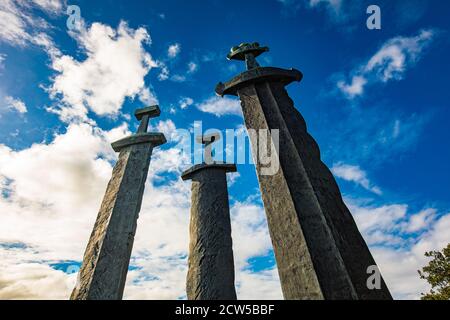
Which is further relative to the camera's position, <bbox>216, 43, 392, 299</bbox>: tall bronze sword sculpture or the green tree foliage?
the green tree foliage

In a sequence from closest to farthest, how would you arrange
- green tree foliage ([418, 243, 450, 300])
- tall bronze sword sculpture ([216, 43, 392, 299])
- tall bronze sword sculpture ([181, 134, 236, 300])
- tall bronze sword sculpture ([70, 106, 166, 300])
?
tall bronze sword sculpture ([216, 43, 392, 299]) → tall bronze sword sculpture ([70, 106, 166, 300]) → tall bronze sword sculpture ([181, 134, 236, 300]) → green tree foliage ([418, 243, 450, 300])

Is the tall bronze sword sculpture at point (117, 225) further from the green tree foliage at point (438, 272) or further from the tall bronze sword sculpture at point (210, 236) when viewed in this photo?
the green tree foliage at point (438, 272)

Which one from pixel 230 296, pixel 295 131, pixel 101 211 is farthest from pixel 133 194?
pixel 295 131

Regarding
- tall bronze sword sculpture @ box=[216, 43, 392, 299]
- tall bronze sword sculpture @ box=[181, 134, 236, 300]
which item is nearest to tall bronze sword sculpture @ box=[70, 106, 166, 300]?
tall bronze sword sculpture @ box=[181, 134, 236, 300]

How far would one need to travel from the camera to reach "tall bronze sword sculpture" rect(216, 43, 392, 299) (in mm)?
1797

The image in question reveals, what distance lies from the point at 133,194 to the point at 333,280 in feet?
9.85

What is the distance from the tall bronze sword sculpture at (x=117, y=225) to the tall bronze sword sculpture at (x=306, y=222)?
2.09 meters

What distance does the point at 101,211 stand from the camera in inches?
152

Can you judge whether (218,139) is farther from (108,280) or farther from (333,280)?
(333,280)

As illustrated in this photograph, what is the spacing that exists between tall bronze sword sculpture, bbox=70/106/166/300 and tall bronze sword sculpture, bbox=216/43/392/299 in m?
Answer: 2.09

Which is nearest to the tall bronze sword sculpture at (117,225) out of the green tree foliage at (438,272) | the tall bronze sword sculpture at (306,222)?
the tall bronze sword sculpture at (306,222)

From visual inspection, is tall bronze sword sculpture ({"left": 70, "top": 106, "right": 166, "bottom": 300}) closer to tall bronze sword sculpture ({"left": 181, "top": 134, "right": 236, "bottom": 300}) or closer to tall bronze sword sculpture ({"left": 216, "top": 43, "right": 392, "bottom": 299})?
tall bronze sword sculpture ({"left": 181, "top": 134, "right": 236, "bottom": 300})

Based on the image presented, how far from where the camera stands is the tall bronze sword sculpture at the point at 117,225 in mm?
3078

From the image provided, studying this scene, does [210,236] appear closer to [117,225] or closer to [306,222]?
[117,225]
